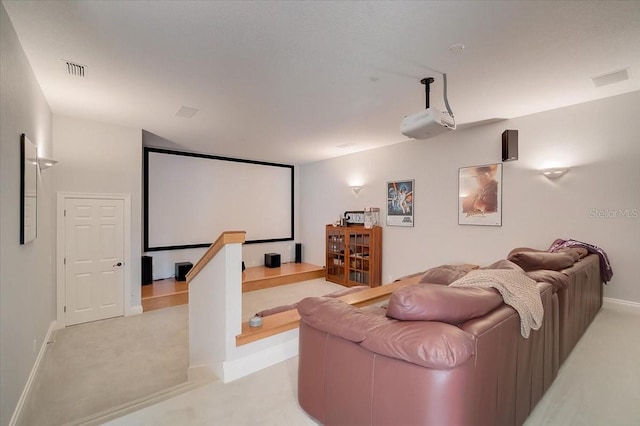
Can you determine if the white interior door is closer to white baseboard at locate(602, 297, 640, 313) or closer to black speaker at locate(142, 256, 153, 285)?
black speaker at locate(142, 256, 153, 285)

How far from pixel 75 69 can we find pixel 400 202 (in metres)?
5.01

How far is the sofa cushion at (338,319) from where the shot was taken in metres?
1.46

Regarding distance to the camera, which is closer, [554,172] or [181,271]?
[554,172]

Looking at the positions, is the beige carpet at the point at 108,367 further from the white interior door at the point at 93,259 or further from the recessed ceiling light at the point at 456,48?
the recessed ceiling light at the point at 456,48

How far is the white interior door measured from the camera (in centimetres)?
423

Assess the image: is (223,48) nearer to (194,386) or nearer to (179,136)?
(194,386)

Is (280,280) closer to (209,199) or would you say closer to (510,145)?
(209,199)

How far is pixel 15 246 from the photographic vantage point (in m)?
2.30

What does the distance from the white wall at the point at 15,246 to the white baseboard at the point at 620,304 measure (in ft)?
19.4

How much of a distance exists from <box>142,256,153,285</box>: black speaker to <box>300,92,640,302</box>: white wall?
4.55m

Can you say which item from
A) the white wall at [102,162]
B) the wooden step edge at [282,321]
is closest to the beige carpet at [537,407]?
the wooden step edge at [282,321]

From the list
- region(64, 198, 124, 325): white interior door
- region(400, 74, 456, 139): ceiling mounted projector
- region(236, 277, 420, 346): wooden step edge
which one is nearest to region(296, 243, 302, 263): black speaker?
region(64, 198, 124, 325): white interior door

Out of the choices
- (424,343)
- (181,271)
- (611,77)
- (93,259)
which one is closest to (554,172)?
(611,77)

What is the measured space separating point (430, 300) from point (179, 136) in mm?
5207
